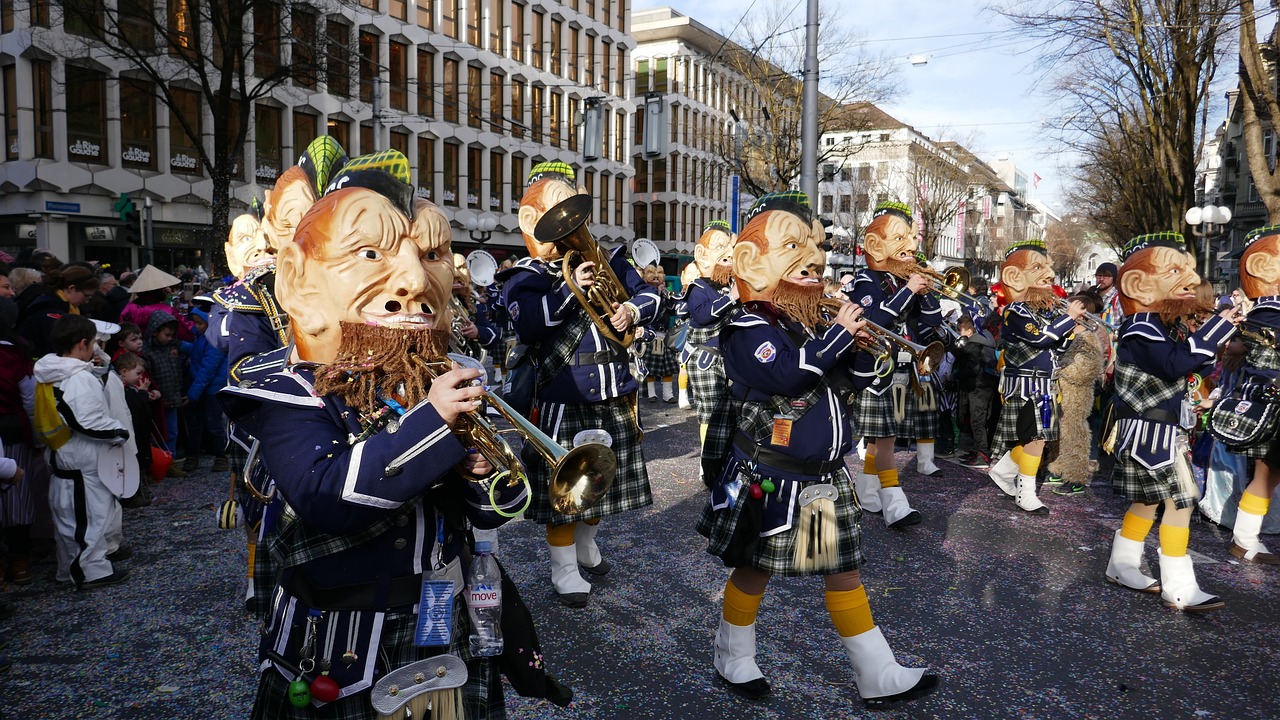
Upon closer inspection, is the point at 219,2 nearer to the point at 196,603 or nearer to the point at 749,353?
A: the point at 196,603

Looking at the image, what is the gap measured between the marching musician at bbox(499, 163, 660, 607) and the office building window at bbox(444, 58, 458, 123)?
28934 millimetres

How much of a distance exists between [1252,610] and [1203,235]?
1351 cm

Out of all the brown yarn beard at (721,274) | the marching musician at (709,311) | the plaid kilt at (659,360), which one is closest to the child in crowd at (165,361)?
the marching musician at (709,311)

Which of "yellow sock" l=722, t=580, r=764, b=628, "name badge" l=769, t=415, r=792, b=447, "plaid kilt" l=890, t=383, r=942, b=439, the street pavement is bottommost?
the street pavement

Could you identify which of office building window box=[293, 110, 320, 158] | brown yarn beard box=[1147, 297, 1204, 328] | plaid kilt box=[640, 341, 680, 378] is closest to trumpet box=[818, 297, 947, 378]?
brown yarn beard box=[1147, 297, 1204, 328]

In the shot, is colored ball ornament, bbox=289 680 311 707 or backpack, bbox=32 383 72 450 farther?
backpack, bbox=32 383 72 450

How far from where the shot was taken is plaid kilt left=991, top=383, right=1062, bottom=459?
7.00 meters

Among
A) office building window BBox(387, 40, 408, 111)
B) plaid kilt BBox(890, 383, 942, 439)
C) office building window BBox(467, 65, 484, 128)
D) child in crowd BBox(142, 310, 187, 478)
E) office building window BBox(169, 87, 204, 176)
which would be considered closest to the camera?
child in crowd BBox(142, 310, 187, 478)

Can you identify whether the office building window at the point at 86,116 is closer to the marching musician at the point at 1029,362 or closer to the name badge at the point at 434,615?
the marching musician at the point at 1029,362

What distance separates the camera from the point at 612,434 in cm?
511

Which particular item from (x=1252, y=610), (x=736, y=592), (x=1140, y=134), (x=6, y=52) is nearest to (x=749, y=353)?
(x=736, y=592)

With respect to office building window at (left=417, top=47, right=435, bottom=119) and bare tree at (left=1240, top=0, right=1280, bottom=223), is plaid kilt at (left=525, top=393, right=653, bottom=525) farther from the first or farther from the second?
office building window at (left=417, top=47, right=435, bottom=119)

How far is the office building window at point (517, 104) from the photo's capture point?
35281 mm

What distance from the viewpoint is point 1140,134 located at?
20344 millimetres
